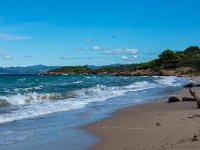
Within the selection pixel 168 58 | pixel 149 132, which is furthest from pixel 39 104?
pixel 168 58

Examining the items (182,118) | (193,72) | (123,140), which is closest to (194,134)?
(123,140)

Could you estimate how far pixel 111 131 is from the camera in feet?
43.7

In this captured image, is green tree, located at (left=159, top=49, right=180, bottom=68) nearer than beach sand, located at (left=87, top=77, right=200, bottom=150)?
No

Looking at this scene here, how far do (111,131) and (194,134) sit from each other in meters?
3.12

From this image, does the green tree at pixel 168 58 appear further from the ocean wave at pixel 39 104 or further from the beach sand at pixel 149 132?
the beach sand at pixel 149 132

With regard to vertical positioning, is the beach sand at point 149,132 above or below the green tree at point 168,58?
below

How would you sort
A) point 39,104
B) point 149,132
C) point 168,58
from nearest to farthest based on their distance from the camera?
1. point 149,132
2. point 39,104
3. point 168,58

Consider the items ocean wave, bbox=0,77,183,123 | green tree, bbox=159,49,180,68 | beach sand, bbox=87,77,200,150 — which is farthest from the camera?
green tree, bbox=159,49,180,68

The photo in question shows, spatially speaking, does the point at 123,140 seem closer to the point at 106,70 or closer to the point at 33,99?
the point at 33,99

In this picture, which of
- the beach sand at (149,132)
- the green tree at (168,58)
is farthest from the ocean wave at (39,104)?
the green tree at (168,58)

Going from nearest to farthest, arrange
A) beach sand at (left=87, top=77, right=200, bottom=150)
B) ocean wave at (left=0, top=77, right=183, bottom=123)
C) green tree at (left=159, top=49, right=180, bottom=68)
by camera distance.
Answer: beach sand at (left=87, top=77, right=200, bottom=150) → ocean wave at (left=0, top=77, right=183, bottom=123) → green tree at (left=159, top=49, right=180, bottom=68)

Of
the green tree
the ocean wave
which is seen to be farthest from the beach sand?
the green tree

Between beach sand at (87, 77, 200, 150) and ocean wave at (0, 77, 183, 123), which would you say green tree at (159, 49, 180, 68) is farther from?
beach sand at (87, 77, 200, 150)

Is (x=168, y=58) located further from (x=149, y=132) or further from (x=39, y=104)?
(x=149, y=132)
